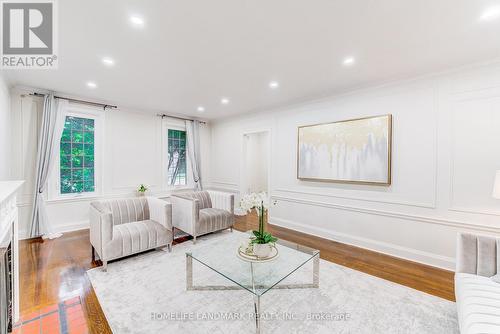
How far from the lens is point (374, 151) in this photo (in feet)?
10.9

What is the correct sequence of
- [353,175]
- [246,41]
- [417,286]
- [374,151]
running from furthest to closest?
[353,175]
[374,151]
[417,286]
[246,41]

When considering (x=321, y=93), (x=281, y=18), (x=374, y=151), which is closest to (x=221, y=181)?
(x=321, y=93)

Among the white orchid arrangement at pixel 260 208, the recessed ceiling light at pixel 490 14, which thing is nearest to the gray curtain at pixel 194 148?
the white orchid arrangement at pixel 260 208

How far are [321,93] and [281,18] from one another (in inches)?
86.4

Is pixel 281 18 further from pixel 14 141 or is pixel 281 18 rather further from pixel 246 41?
pixel 14 141

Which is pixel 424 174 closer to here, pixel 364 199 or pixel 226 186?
pixel 364 199

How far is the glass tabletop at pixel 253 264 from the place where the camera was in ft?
6.15

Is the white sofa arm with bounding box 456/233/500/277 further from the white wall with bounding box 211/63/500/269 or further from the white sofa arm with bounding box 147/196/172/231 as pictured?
the white sofa arm with bounding box 147/196/172/231

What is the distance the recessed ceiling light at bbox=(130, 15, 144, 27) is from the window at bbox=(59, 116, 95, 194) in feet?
11.0

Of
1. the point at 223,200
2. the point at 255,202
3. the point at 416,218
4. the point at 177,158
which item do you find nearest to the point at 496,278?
the point at 416,218

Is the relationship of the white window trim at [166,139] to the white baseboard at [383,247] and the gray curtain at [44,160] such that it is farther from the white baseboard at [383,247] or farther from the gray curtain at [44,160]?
the white baseboard at [383,247]

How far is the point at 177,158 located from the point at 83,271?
3.46 meters

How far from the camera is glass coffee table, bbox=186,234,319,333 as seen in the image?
1904 millimetres

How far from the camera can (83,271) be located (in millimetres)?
2680
